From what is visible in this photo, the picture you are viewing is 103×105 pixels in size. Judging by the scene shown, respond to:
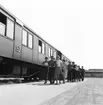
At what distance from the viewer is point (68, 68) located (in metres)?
17.5

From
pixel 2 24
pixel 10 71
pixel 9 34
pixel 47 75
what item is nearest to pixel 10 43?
pixel 9 34

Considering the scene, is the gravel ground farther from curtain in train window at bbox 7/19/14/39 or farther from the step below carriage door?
curtain in train window at bbox 7/19/14/39

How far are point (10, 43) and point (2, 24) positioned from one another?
102 centimetres

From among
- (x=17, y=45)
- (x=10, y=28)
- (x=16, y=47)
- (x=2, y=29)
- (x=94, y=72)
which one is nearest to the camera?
(x=2, y=29)

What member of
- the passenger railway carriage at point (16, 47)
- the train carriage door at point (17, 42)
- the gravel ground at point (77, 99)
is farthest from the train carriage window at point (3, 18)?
the gravel ground at point (77, 99)

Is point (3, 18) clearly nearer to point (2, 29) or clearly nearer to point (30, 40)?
point (2, 29)

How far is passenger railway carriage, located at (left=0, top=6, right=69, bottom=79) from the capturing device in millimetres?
9250

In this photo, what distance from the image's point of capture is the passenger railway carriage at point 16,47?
925cm

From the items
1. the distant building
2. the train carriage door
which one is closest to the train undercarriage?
the train carriage door

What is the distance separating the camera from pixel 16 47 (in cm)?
1041

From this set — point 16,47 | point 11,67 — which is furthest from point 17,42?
point 11,67

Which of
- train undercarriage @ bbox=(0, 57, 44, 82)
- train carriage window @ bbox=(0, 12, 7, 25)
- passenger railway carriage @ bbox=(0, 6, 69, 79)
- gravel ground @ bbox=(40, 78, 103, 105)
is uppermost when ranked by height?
train carriage window @ bbox=(0, 12, 7, 25)

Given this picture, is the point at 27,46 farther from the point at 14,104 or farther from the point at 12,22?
the point at 14,104

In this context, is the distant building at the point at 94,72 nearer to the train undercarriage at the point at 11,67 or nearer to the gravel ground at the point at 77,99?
the train undercarriage at the point at 11,67
